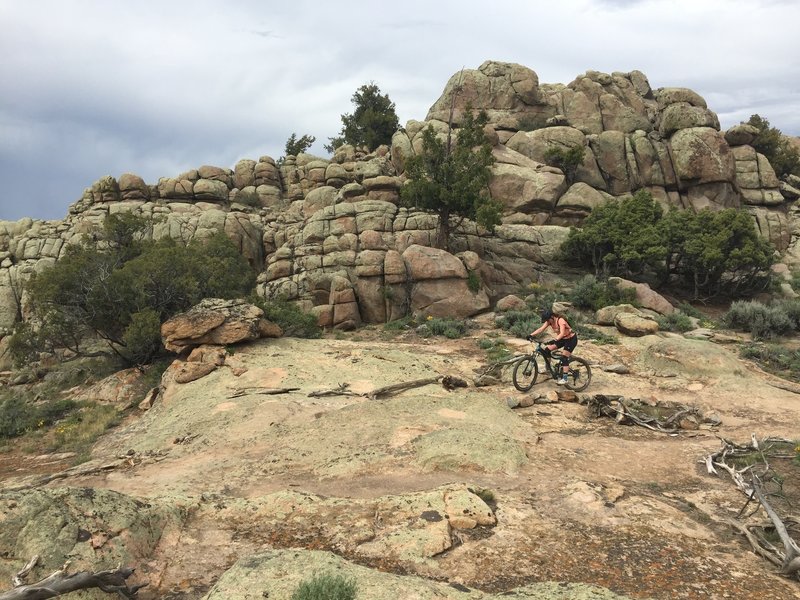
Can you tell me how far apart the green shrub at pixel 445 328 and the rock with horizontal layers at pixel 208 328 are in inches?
315

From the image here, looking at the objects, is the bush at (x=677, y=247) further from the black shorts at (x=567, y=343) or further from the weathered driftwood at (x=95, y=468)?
the weathered driftwood at (x=95, y=468)

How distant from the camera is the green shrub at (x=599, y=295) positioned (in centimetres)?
2489

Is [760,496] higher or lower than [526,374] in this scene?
higher

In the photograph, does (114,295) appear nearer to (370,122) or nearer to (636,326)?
(636,326)

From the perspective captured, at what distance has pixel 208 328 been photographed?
53.3 feet

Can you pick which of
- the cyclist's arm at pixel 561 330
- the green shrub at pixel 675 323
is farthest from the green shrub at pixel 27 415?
the green shrub at pixel 675 323

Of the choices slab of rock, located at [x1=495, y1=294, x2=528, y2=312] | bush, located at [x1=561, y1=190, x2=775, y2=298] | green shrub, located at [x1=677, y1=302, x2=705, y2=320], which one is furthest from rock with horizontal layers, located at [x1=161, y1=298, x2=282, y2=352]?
green shrub, located at [x1=677, y1=302, x2=705, y2=320]

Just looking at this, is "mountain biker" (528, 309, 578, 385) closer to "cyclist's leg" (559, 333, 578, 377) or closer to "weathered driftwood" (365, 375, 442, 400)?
"cyclist's leg" (559, 333, 578, 377)

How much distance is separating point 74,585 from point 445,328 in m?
18.2

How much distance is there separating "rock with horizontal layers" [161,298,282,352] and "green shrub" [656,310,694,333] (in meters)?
17.1

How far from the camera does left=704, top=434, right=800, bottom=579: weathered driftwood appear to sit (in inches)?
216

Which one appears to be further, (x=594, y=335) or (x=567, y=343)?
(x=594, y=335)

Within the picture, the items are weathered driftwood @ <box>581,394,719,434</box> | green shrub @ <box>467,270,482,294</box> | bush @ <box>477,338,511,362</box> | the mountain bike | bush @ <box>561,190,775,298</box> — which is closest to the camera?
weathered driftwood @ <box>581,394,719,434</box>

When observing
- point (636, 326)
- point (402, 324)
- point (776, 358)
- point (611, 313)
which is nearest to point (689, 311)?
point (611, 313)
